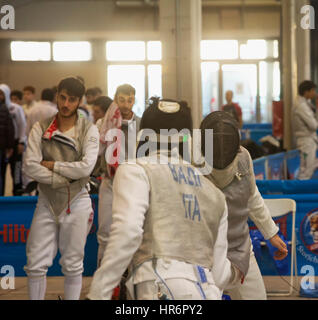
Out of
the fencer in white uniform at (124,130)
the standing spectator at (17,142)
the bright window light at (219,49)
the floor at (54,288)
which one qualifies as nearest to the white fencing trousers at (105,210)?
the fencer in white uniform at (124,130)

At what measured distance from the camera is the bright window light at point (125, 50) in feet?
76.0

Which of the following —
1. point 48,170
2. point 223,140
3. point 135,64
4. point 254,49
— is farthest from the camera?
point 254,49

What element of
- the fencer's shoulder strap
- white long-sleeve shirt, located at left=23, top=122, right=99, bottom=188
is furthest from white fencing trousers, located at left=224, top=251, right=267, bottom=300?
white long-sleeve shirt, located at left=23, top=122, right=99, bottom=188

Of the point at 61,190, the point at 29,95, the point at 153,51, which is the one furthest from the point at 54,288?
the point at 153,51

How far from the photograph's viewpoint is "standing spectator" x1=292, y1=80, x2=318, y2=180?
11.9m

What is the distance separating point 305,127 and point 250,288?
856 centimetres

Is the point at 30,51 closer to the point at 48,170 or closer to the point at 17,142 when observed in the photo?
the point at 17,142

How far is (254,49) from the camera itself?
23844 millimetres

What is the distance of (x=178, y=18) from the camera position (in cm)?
967

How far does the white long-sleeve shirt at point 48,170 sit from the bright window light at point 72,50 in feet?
61.3

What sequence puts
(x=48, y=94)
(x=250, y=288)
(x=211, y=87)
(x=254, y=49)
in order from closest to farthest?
(x=250, y=288) → (x=48, y=94) → (x=254, y=49) → (x=211, y=87)

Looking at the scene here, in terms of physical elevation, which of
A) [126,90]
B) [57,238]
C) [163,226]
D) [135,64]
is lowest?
[57,238]

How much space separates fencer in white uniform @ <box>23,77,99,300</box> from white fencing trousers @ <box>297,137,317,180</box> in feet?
25.6
